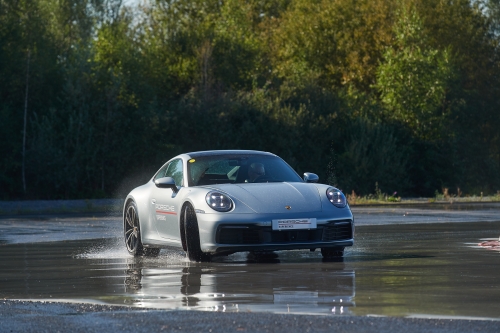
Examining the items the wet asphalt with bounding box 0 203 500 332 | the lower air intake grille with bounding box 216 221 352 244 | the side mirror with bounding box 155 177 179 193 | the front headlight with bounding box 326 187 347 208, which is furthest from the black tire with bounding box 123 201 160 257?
the front headlight with bounding box 326 187 347 208

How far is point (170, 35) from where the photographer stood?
5638 cm

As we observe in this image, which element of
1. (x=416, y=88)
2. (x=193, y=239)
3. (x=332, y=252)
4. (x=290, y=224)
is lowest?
(x=332, y=252)

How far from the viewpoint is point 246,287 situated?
10320mm

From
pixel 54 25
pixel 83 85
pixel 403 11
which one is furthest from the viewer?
pixel 54 25

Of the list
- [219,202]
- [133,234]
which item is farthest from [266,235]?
[133,234]

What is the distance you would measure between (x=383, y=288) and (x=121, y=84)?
119 ft

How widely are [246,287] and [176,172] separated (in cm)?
527

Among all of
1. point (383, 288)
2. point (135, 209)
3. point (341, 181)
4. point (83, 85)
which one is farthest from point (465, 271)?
point (341, 181)

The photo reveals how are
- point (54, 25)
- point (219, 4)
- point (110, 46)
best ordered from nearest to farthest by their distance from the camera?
point (110, 46) → point (54, 25) → point (219, 4)

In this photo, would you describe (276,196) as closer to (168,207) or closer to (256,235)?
(256,235)

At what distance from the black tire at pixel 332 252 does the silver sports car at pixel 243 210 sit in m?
0.01

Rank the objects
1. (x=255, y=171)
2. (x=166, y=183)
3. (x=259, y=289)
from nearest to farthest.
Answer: (x=259, y=289), (x=166, y=183), (x=255, y=171)

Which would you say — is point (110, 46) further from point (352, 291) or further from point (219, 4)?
point (352, 291)

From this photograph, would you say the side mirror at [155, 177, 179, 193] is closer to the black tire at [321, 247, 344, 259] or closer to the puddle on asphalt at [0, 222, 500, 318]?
the puddle on asphalt at [0, 222, 500, 318]
